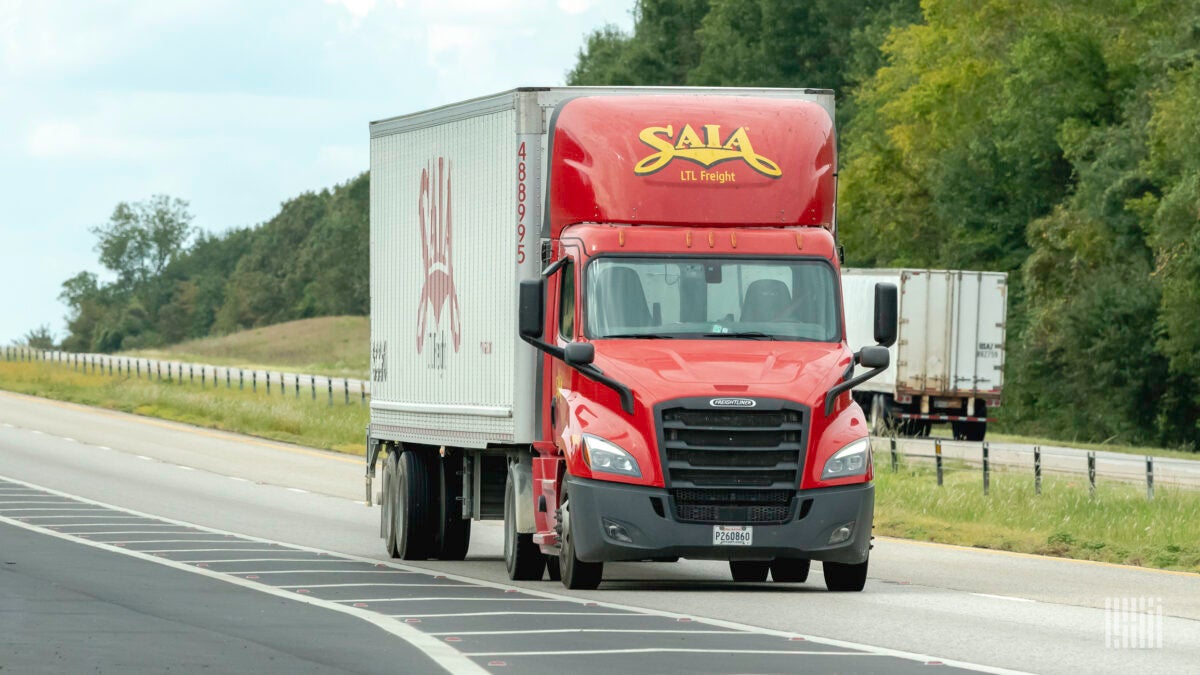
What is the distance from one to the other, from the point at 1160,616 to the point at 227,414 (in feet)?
133

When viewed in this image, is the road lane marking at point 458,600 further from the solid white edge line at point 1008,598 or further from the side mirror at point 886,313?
the solid white edge line at point 1008,598

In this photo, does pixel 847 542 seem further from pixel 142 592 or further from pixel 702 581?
pixel 142 592

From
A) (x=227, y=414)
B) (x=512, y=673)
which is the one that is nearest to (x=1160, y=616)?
(x=512, y=673)

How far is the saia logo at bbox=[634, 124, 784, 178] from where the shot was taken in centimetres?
1764

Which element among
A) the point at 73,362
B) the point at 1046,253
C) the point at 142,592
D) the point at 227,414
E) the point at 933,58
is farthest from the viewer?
the point at 73,362

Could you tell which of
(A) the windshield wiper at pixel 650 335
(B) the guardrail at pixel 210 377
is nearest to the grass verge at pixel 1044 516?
(A) the windshield wiper at pixel 650 335

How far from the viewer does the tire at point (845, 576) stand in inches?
696

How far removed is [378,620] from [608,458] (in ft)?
7.75

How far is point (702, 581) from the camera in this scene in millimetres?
19203

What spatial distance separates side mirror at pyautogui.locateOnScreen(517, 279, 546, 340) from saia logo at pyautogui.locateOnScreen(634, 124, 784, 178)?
1.39 m

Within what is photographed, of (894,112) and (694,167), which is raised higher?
(894,112)

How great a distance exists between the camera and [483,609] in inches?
632

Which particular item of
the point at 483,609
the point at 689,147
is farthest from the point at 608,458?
the point at 689,147

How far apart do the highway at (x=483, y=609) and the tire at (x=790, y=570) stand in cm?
19
